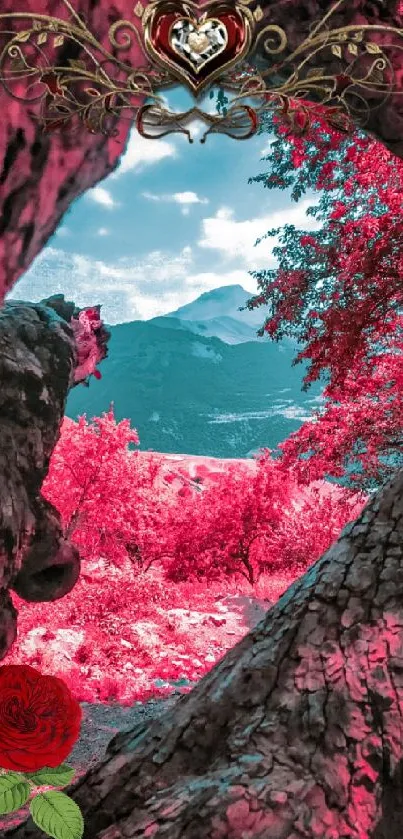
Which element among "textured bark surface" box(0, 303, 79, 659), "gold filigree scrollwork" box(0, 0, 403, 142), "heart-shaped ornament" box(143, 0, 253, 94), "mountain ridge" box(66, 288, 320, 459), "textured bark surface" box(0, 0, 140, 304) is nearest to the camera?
"heart-shaped ornament" box(143, 0, 253, 94)

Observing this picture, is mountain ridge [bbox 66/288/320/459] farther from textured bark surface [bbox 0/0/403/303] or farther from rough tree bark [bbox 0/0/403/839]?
rough tree bark [bbox 0/0/403/839]

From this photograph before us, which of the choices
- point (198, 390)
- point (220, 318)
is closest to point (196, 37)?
point (220, 318)

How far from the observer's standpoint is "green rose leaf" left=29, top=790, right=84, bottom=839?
954mm

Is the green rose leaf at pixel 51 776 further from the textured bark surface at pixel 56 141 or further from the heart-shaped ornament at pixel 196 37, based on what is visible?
the heart-shaped ornament at pixel 196 37

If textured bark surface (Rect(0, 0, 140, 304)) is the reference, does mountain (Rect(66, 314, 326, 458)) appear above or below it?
above

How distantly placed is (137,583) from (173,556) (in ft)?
7.22

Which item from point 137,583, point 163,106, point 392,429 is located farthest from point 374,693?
point 137,583

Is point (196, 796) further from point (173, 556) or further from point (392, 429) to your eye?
point (173, 556)

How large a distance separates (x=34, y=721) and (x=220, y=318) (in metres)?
13.8

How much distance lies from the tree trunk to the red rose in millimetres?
230

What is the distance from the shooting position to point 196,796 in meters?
0.94

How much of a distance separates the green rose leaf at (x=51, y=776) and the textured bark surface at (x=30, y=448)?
3.94 ft

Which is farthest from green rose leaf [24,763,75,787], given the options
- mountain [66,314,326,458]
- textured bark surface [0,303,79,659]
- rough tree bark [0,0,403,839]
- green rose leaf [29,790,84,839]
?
mountain [66,314,326,458]

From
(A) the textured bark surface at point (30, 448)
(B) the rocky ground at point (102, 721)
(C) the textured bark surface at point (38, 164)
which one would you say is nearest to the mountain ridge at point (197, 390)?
(B) the rocky ground at point (102, 721)
